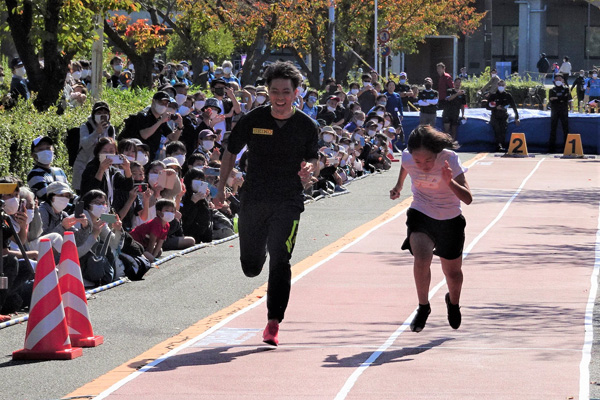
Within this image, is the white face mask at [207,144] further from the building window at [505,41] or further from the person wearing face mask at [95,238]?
the building window at [505,41]

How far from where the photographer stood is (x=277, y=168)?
29.1ft

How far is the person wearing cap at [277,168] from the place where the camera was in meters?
8.85

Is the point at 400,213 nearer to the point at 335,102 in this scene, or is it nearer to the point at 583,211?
the point at 583,211

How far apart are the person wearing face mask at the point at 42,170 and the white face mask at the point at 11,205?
1.65 meters

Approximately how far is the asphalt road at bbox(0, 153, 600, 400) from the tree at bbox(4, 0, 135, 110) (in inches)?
178

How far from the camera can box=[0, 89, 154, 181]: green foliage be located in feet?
45.3

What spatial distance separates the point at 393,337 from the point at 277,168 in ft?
5.67

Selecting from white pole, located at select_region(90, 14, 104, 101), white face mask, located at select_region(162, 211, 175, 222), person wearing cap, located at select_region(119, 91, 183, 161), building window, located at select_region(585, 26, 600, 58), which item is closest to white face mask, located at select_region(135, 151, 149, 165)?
white face mask, located at select_region(162, 211, 175, 222)

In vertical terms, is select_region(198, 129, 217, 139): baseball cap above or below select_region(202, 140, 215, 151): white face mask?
above

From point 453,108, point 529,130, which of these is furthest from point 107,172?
point 529,130

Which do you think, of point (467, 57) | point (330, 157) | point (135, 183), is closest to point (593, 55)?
point (467, 57)

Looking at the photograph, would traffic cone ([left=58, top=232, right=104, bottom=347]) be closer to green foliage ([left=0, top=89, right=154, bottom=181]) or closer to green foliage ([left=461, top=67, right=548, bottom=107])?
green foliage ([left=0, top=89, right=154, bottom=181])

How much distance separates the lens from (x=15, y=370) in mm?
8539

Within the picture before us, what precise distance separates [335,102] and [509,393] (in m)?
19.9
